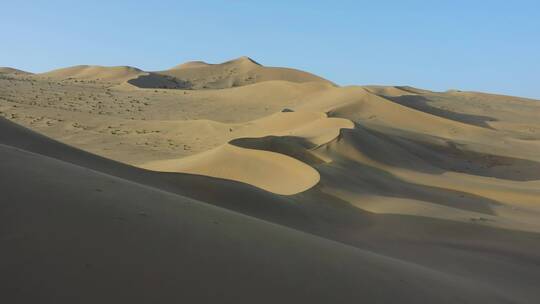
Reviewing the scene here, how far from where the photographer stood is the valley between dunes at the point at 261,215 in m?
2.85

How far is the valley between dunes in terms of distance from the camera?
9.34 feet

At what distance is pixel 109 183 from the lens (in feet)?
14.4

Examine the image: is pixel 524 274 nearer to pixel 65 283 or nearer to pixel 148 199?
pixel 148 199

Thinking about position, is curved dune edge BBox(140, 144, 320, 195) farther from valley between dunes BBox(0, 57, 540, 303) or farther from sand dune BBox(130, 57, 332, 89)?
sand dune BBox(130, 57, 332, 89)

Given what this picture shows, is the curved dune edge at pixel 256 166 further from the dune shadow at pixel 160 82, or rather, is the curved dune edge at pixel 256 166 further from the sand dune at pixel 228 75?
the sand dune at pixel 228 75

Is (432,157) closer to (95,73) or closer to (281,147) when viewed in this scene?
(281,147)

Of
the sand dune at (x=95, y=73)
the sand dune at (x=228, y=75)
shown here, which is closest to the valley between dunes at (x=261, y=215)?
the sand dune at (x=228, y=75)

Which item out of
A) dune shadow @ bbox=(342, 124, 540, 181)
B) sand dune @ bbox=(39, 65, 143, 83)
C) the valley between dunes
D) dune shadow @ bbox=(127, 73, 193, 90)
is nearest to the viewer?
the valley between dunes

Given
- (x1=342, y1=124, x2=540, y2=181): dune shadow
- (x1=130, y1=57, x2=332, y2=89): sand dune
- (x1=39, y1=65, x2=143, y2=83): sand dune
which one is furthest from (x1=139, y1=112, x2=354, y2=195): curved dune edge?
(x1=39, y1=65, x2=143, y2=83): sand dune

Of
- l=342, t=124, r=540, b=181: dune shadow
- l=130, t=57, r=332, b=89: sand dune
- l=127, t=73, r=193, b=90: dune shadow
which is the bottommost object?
l=342, t=124, r=540, b=181: dune shadow

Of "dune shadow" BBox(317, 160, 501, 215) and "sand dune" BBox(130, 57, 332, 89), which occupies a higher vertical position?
"sand dune" BBox(130, 57, 332, 89)

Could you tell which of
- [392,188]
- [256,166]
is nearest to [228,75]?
[256,166]

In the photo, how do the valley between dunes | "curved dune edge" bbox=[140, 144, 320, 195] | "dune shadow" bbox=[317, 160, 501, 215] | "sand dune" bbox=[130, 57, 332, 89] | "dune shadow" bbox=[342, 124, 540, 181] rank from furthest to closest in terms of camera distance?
"sand dune" bbox=[130, 57, 332, 89] < "dune shadow" bbox=[342, 124, 540, 181] < "curved dune edge" bbox=[140, 144, 320, 195] < "dune shadow" bbox=[317, 160, 501, 215] < the valley between dunes

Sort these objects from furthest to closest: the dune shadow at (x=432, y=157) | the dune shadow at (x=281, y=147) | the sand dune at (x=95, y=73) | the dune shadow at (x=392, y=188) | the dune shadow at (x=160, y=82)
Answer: the sand dune at (x=95, y=73) < the dune shadow at (x=160, y=82) < the dune shadow at (x=432, y=157) < the dune shadow at (x=281, y=147) < the dune shadow at (x=392, y=188)
